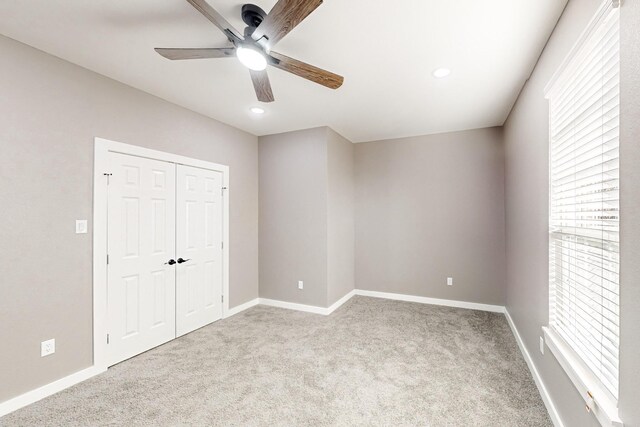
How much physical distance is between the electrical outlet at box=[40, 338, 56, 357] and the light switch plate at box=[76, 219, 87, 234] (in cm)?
86

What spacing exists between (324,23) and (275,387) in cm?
272

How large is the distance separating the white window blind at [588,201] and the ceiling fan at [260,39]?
138cm

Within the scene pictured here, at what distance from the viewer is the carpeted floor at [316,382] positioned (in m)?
2.00

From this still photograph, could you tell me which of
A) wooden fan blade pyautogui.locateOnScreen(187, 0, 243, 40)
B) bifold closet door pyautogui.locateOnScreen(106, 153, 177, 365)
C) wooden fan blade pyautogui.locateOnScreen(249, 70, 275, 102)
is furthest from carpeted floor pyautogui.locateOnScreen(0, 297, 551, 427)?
wooden fan blade pyautogui.locateOnScreen(187, 0, 243, 40)

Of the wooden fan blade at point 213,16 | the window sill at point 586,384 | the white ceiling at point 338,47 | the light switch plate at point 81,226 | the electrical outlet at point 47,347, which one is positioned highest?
the white ceiling at point 338,47

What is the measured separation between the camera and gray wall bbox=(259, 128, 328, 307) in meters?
4.11

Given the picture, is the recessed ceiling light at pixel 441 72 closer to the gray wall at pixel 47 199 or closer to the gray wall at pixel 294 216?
the gray wall at pixel 294 216

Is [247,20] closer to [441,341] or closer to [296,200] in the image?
[296,200]

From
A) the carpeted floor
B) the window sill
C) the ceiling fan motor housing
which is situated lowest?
the carpeted floor

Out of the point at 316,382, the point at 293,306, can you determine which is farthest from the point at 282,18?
the point at 293,306

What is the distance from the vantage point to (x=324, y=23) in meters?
1.91

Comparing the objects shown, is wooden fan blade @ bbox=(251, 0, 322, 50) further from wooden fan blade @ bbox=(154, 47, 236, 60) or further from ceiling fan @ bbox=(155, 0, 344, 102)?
wooden fan blade @ bbox=(154, 47, 236, 60)

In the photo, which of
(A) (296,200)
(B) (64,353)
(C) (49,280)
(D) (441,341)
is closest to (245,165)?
(A) (296,200)

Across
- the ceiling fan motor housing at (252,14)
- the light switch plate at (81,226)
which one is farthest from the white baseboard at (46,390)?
the ceiling fan motor housing at (252,14)
